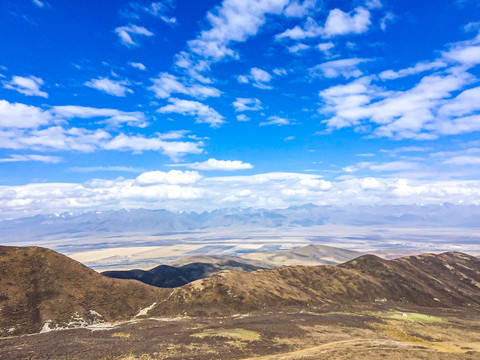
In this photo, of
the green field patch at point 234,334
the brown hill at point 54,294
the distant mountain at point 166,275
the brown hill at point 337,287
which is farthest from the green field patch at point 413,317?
the distant mountain at point 166,275

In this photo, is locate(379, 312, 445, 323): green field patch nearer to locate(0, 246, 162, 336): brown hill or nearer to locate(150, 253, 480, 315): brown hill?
locate(150, 253, 480, 315): brown hill

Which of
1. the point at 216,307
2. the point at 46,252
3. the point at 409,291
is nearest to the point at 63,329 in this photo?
the point at 46,252

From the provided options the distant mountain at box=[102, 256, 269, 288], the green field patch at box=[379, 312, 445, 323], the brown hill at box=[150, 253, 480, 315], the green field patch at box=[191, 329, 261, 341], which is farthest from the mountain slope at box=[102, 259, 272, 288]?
the green field patch at box=[379, 312, 445, 323]

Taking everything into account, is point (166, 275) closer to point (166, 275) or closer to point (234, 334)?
point (166, 275)

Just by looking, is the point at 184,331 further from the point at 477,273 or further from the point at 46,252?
the point at 477,273

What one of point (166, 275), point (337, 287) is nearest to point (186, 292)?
point (337, 287)

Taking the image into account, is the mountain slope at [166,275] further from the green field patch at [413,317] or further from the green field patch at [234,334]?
the green field patch at [413,317]
